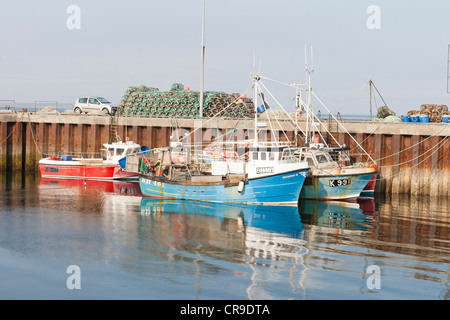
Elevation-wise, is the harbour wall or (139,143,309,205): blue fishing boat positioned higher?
the harbour wall

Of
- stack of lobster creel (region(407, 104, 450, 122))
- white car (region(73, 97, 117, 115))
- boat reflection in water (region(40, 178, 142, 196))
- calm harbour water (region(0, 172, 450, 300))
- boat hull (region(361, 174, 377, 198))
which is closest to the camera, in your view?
calm harbour water (region(0, 172, 450, 300))

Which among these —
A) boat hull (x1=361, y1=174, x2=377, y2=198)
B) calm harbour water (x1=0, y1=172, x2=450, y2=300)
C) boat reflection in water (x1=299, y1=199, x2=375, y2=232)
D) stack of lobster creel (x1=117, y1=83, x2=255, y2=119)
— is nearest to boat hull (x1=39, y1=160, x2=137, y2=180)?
stack of lobster creel (x1=117, y1=83, x2=255, y2=119)

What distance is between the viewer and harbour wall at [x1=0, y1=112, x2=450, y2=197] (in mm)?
33844

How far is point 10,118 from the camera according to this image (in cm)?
4419

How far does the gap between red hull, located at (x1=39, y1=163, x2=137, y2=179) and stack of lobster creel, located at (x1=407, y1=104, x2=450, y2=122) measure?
1777 centimetres

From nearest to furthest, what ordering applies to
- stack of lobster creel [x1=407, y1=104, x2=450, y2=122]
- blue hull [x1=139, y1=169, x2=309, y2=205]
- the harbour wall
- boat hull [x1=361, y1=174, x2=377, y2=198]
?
blue hull [x1=139, y1=169, x2=309, y2=205]
boat hull [x1=361, y1=174, x2=377, y2=198]
the harbour wall
stack of lobster creel [x1=407, y1=104, x2=450, y2=122]

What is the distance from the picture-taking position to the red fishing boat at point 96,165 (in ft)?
128

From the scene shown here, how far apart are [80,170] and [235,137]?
9.89 m

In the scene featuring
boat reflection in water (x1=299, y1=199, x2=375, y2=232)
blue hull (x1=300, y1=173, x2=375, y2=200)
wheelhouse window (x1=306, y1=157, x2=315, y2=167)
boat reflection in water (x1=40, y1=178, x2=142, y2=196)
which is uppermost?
wheelhouse window (x1=306, y1=157, x2=315, y2=167)

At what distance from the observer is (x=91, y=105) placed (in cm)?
4747

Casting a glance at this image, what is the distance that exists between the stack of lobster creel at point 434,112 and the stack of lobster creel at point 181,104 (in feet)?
36.1

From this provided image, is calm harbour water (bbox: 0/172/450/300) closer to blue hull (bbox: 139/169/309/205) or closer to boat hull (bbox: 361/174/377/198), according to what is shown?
blue hull (bbox: 139/169/309/205)

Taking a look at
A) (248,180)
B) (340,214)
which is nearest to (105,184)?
(248,180)

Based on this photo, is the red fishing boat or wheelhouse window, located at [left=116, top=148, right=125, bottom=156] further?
wheelhouse window, located at [left=116, top=148, right=125, bottom=156]
